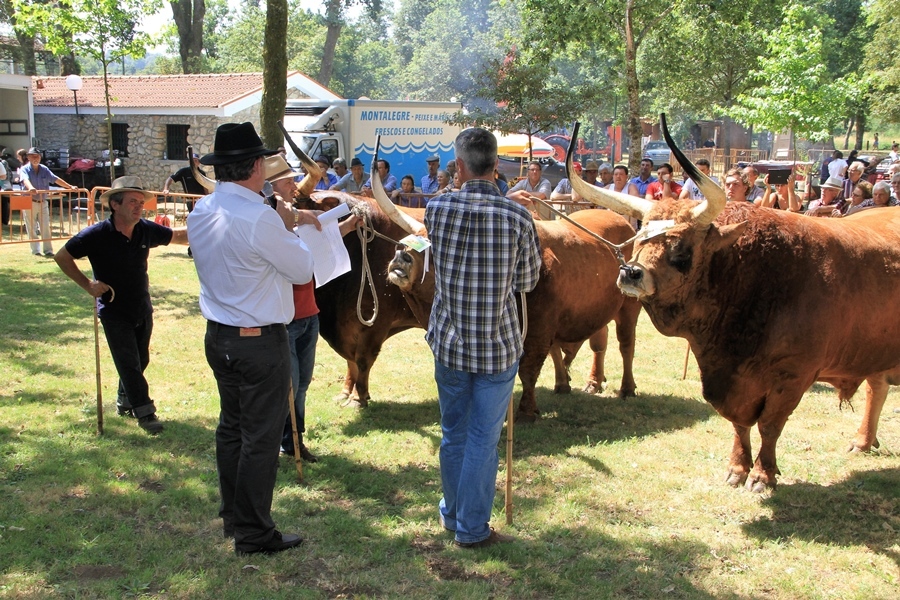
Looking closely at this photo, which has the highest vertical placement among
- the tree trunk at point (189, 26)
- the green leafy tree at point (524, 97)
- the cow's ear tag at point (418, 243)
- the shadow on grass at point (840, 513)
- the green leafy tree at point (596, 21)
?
the tree trunk at point (189, 26)

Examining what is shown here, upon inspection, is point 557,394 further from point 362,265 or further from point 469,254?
point 469,254

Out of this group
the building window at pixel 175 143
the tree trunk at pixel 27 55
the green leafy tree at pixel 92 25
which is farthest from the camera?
the tree trunk at pixel 27 55

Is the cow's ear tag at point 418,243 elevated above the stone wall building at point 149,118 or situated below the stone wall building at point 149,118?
below

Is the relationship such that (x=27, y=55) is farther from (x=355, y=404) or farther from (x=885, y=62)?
(x=885, y=62)

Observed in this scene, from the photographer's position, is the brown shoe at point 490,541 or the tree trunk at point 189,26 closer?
the brown shoe at point 490,541

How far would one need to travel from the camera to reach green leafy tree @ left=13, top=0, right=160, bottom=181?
2017 centimetres

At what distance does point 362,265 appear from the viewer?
7.18 metres

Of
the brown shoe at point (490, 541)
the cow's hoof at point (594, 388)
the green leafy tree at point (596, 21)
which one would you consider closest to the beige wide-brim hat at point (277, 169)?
the brown shoe at point (490, 541)

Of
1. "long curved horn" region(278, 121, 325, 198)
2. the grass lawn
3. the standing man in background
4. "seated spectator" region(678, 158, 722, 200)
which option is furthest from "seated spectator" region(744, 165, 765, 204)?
the standing man in background

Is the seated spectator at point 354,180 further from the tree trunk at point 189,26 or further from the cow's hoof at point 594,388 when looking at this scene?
the tree trunk at point 189,26

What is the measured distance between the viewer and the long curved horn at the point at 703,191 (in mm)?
4691

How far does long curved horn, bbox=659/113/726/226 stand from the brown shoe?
7.17ft

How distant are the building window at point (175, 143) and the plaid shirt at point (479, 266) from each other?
26658 mm

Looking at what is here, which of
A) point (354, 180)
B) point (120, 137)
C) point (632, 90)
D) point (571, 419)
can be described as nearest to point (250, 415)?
point (571, 419)
